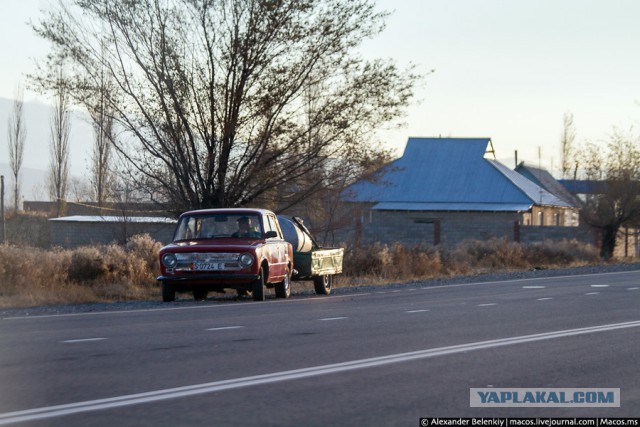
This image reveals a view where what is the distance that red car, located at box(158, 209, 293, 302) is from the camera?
20.2m

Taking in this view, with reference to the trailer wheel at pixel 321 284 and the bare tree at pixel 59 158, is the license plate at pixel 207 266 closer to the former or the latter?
the trailer wheel at pixel 321 284

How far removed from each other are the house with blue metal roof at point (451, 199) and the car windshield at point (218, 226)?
35.3m

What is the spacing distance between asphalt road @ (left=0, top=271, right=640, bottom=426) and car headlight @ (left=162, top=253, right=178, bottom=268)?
2604mm

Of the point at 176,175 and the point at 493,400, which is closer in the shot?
the point at 493,400

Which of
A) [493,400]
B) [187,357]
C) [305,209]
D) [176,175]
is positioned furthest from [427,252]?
[493,400]

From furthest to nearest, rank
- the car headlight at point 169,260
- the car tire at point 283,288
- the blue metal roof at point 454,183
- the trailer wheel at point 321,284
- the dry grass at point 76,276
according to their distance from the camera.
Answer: the blue metal roof at point 454,183
the trailer wheel at point 321,284
the car tire at point 283,288
the dry grass at point 76,276
the car headlight at point 169,260

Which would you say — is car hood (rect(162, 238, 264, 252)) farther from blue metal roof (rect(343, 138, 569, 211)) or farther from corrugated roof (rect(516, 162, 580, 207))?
corrugated roof (rect(516, 162, 580, 207))

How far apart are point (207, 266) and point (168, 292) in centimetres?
110

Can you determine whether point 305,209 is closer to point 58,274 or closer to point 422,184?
point 58,274

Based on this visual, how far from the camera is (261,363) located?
10234 millimetres

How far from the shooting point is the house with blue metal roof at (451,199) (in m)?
59.1

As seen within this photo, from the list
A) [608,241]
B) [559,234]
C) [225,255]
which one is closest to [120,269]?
[225,255]

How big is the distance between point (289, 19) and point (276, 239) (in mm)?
9606

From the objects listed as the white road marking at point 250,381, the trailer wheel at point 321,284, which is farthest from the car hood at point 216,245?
the white road marking at point 250,381
